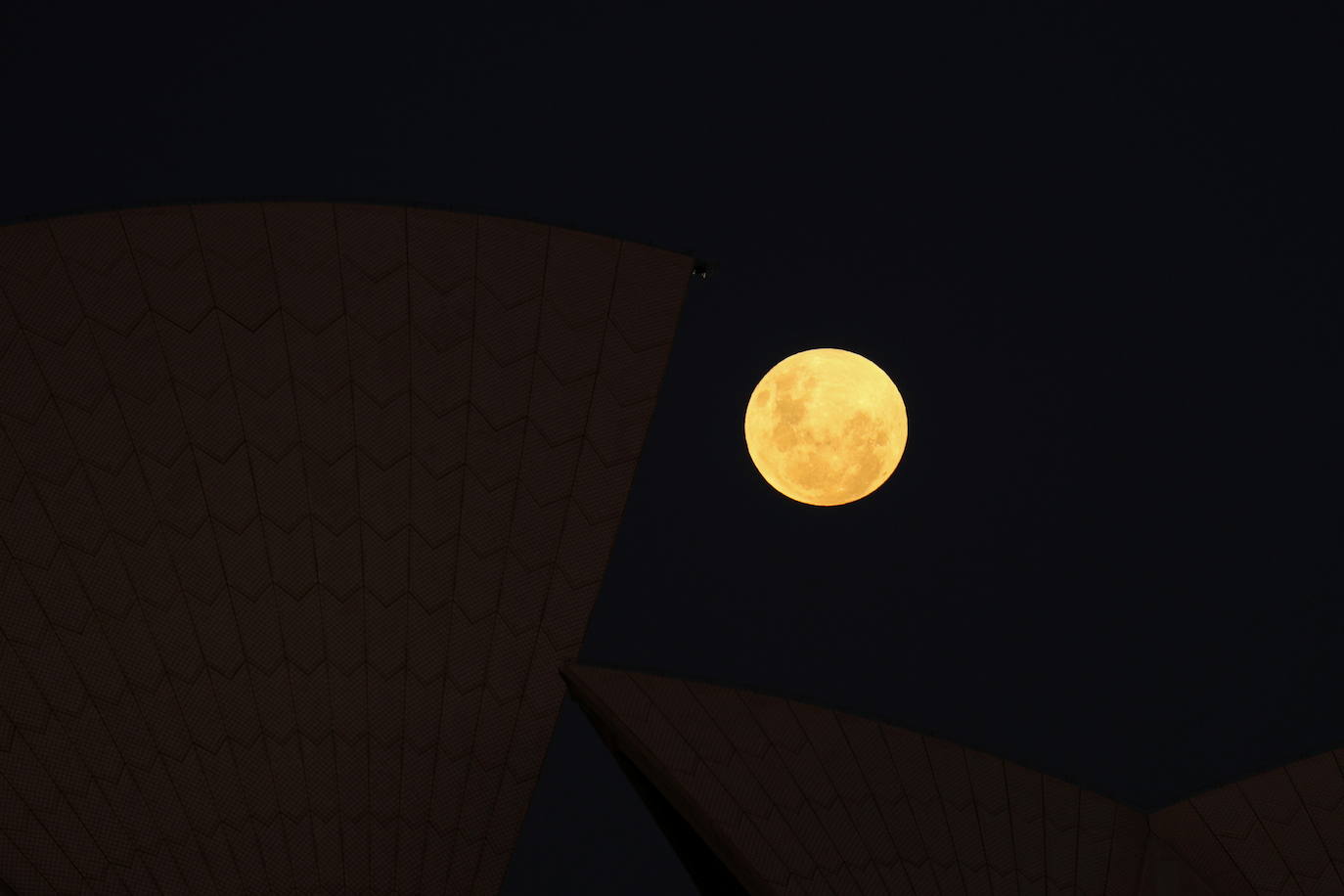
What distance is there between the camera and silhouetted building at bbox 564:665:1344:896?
9.75 meters

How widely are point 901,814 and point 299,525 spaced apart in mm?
5399

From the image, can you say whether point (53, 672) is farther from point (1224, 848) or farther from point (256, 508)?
point (1224, 848)

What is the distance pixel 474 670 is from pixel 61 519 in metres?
3.33

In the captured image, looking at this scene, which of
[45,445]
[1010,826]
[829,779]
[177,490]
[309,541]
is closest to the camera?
[45,445]

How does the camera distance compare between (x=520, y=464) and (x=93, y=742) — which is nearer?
(x=93, y=742)

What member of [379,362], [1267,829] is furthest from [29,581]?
[1267,829]

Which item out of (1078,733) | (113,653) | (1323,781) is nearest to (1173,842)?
(1323,781)

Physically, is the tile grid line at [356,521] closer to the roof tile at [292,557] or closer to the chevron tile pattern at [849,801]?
the roof tile at [292,557]

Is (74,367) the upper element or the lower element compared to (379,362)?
lower

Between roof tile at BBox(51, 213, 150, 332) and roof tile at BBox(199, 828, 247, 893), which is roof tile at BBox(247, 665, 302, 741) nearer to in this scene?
roof tile at BBox(199, 828, 247, 893)

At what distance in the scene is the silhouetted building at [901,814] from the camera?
975 centimetres

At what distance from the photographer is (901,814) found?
10844 millimetres

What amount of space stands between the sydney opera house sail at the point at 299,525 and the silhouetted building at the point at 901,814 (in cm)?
141

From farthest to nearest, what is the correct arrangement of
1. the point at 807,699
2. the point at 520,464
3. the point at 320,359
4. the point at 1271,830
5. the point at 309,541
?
the point at 1271,830, the point at 807,699, the point at 520,464, the point at 309,541, the point at 320,359
